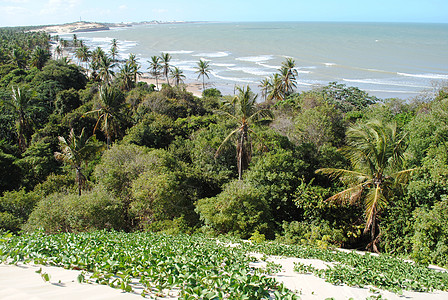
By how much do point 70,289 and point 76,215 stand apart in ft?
31.4

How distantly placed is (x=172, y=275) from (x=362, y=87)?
51.8 meters

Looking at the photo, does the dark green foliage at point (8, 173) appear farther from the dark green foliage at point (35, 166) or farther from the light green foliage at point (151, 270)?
the light green foliage at point (151, 270)

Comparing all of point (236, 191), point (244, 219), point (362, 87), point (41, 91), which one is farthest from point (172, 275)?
point (362, 87)

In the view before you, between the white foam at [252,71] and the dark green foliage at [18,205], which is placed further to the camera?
the white foam at [252,71]

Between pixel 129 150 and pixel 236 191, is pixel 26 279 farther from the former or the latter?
pixel 129 150

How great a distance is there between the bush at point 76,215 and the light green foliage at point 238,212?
12.7 feet

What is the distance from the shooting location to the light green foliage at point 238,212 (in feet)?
42.8

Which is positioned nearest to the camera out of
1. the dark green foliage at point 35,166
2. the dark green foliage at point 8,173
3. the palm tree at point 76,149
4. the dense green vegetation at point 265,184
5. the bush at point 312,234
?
the dense green vegetation at point 265,184

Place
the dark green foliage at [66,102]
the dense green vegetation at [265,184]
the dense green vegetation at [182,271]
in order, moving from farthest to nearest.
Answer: the dark green foliage at [66,102] < the dense green vegetation at [265,184] < the dense green vegetation at [182,271]

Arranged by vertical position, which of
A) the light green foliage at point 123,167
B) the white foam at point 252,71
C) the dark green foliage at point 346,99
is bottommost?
the light green foliage at point 123,167

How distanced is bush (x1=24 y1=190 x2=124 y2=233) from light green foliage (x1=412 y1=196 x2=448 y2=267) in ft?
37.5

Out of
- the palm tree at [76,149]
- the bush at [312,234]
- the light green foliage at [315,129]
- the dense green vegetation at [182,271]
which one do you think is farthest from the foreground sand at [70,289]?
the light green foliage at [315,129]

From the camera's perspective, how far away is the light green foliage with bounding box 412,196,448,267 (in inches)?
394

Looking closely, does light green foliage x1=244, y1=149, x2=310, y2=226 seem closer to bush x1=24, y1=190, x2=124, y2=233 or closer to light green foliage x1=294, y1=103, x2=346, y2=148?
light green foliage x1=294, y1=103, x2=346, y2=148
